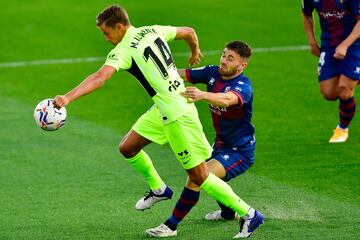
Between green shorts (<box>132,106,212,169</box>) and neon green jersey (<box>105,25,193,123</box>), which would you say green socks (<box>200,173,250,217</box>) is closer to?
green shorts (<box>132,106,212,169</box>)

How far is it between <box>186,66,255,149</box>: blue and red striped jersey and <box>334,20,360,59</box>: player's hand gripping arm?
351 cm

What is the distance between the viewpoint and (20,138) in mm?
16047

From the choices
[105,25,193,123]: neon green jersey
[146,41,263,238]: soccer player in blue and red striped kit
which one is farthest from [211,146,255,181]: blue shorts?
[105,25,193,123]: neon green jersey

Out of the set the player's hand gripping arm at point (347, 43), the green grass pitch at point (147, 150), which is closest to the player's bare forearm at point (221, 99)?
the green grass pitch at point (147, 150)

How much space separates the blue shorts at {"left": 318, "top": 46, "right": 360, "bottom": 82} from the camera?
1416cm

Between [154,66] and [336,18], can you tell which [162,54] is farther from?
[336,18]

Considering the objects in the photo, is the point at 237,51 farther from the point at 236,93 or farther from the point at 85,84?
the point at 85,84

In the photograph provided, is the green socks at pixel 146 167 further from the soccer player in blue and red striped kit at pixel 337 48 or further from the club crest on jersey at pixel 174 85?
the soccer player in blue and red striped kit at pixel 337 48

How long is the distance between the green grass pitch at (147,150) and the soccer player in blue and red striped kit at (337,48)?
0.88 meters

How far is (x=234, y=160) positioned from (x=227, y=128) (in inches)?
14.0

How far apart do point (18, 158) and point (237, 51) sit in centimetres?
540

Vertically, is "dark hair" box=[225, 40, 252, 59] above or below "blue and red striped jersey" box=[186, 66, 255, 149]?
above

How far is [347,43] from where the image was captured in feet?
45.3

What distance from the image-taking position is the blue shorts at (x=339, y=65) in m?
14.2
